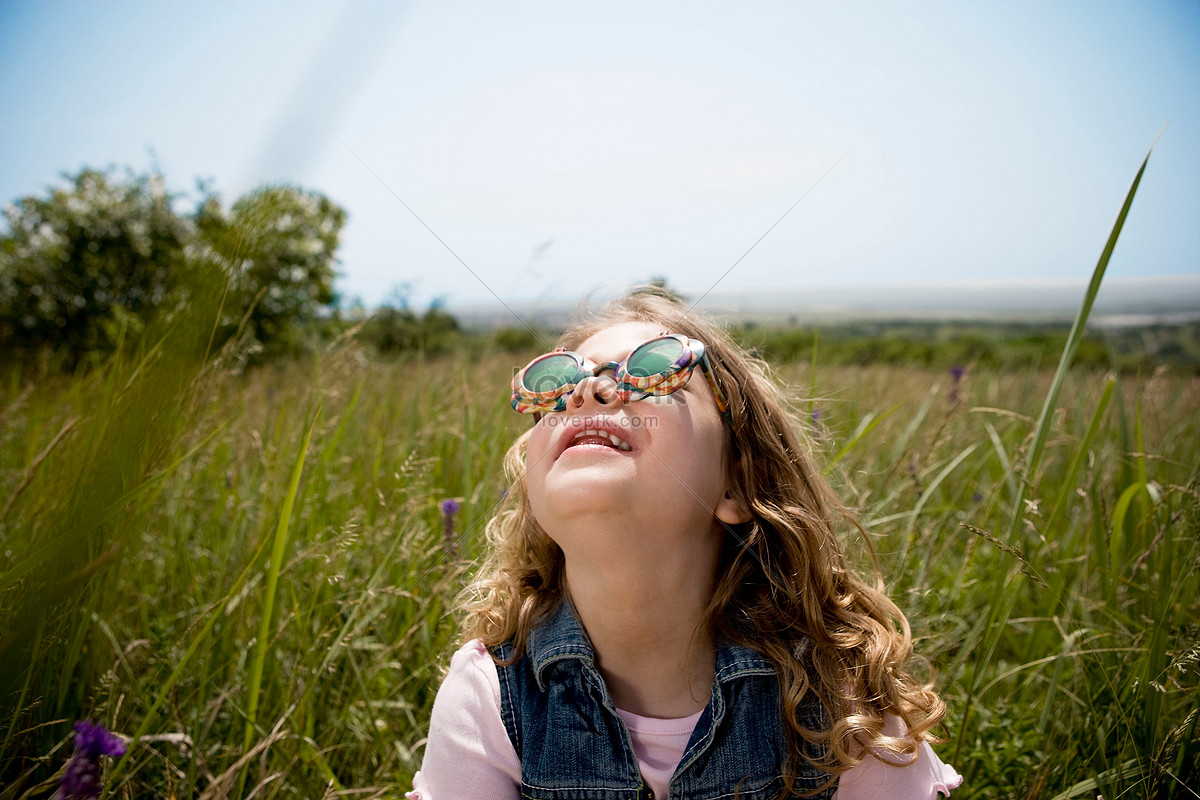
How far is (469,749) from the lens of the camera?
147 centimetres

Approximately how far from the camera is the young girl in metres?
1.39

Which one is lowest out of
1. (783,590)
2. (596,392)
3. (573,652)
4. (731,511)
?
(573,652)

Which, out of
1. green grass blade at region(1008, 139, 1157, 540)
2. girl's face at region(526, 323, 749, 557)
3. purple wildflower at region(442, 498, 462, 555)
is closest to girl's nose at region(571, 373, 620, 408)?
girl's face at region(526, 323, 749, 557)

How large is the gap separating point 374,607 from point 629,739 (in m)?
0.99

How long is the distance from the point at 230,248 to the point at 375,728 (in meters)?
1.64

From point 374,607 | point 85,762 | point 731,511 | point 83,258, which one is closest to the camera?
point 85,762

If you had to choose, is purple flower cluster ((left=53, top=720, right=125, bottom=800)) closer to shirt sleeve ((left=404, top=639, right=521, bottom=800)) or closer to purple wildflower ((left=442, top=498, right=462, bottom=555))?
shirt sleeve ((left=404, top=639, right=521, bottom=800))

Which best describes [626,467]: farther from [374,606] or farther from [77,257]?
[77,257]

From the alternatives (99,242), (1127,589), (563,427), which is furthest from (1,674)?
(99,242)

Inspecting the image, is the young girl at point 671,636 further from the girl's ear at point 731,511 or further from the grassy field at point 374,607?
the grassy field at point 374,607

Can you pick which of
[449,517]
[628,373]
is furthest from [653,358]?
[449,517]

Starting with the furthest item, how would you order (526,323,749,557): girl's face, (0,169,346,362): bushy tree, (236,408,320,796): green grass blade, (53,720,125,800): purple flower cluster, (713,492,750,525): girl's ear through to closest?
(0,169,346,362): bushy tree → (713,492,750,525): girl's ear → (236,408,320,796): green grass blade → (526,323,749,557): girl's face → (53,720,125,800): purple flower cluster

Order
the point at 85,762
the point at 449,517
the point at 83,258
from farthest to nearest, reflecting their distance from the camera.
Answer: the point at 83,258 → the point at 449,517 → the point at 85,762

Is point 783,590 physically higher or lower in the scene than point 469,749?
higher
